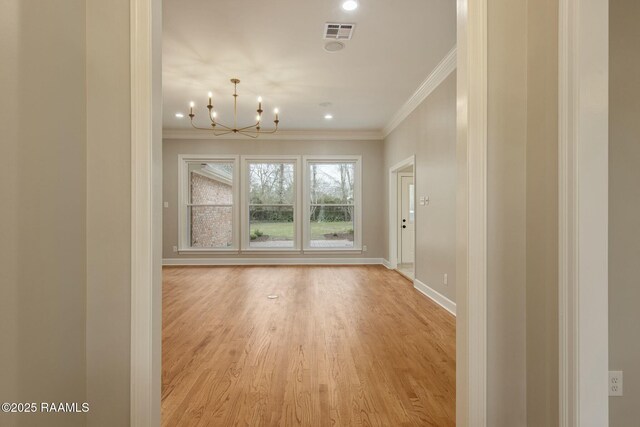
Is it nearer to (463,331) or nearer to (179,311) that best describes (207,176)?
(179,311)

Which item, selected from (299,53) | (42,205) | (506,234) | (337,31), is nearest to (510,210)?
(506,234)

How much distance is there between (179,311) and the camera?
3.87 meters

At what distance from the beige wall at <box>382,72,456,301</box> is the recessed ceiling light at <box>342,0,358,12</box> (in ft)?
5.31

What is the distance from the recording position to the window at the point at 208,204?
7.25 meters

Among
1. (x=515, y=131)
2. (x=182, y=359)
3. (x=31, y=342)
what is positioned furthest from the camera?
(x=182, y=359)

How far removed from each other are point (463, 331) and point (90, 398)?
1.54 m

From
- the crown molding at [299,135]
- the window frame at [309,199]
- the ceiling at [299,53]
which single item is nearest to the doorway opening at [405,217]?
the window frame at [309,199]

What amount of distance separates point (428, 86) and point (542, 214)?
3.67 m

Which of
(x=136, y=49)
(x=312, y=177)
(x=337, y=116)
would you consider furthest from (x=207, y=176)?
(x=136, y=49)

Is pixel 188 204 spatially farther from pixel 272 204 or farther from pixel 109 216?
pixel 109 216

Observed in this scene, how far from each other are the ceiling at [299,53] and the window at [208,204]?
176 centimetres

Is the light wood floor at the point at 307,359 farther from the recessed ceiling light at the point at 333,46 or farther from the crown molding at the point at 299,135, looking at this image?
the crown molding at the point at 299,135
